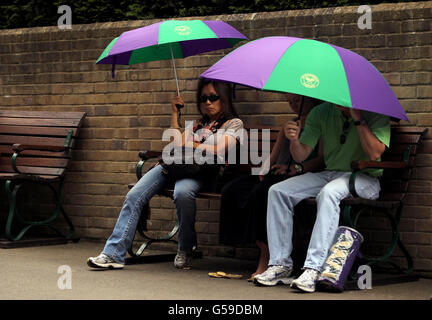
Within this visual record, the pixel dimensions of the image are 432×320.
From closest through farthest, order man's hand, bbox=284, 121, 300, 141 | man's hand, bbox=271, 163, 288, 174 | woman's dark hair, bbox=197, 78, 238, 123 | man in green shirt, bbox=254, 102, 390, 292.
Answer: man in green shirt, bbox=254, 102, 390, 292 → man's hand, bbox=284, 121, 300, 141 → man's hand, bbox=271, 163, 288, 174 → woman's dark hair, bbox=197, 78, 238, 123

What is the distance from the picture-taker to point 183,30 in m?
6.20

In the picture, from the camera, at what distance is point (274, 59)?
Answer: 5270mm

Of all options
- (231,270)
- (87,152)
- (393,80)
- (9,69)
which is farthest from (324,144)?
(9,69)

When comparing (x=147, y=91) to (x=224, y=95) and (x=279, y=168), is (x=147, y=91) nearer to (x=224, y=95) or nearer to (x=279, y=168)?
(x=224, y=95)

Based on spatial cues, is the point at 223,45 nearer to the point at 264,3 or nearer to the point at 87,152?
the point at 264,3

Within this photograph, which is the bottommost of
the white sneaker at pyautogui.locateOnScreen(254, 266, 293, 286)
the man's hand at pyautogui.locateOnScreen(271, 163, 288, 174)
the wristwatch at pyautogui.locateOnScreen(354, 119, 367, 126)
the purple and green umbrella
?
the white sneaker at pyautogui.locateOnScreen(254, 266, 293, 286)

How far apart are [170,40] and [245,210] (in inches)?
53.1

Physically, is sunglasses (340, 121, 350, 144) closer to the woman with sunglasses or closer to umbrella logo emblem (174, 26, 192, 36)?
the woman with sunglasses

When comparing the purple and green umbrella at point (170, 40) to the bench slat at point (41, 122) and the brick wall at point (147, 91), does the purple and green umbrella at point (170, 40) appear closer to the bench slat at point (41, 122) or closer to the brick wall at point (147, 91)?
the brick wall at point (147, 91)

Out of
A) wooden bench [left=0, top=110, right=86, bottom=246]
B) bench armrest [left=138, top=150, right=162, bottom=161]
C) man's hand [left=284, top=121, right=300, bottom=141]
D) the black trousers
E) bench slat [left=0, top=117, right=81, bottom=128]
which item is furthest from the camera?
bench slat [left=0, top=117, right=81, bottom=128]

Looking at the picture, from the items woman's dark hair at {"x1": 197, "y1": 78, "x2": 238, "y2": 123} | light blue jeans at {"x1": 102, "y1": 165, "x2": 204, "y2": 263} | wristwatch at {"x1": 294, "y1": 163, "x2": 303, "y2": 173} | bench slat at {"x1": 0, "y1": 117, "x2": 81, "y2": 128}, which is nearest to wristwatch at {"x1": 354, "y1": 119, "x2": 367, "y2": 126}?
wristwatch at {"x1": 294, "y1": 163, "x2": 303, "y2": 173}

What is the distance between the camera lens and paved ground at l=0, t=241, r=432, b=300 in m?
5.19

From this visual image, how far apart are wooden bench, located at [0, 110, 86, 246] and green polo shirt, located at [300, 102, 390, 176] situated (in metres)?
2.61

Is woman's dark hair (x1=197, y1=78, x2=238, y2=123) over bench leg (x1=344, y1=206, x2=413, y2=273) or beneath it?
over
